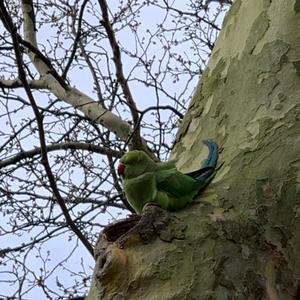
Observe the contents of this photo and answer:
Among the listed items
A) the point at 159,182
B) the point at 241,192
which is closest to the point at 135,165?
the point at 159,182

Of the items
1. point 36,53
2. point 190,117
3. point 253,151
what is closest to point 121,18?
point 36,53

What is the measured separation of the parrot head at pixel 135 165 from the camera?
912mm

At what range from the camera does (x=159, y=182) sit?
0.90 metres

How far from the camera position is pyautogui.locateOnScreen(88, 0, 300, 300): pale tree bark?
2.47 ft

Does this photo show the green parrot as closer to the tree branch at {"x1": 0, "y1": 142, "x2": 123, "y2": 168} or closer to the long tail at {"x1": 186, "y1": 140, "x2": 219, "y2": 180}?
the long tail at {"x1": 186, "y1": 140, "x2": 219, "y2": 180}

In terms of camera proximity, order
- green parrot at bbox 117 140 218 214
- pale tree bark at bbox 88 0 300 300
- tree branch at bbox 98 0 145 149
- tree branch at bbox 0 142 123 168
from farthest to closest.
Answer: tree branch at bbox 0 142 123 168 < tree branch at bbox 98 0 145 149 < green parrot at bbox 117 140 218 214 < pale tree bark at bbox 88 0 300 300

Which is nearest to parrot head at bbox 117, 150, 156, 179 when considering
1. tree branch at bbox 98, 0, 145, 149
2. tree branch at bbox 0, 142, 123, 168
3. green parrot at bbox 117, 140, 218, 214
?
green parrot at bbox 117, 140, 218, 214

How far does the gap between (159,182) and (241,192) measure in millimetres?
113

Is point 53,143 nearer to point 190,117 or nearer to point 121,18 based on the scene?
point 121,18

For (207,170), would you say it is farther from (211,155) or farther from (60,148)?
(60,148)

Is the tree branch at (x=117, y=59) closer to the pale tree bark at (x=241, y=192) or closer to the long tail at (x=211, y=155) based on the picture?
the pale tree bark at (x=241, y=192)

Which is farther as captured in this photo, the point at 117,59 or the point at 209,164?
the point at 117,59

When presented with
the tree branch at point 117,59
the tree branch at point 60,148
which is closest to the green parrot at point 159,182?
the tree branch at point 117,59

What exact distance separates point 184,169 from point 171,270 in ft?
1.14
